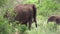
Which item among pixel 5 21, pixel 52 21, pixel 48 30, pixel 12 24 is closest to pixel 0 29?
pixel 5 21

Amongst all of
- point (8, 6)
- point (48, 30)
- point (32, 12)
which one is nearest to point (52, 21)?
point (32, 12)

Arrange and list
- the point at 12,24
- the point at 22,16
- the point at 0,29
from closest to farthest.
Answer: the point at 0,29 < the point at 12,24 < the point at 22,16

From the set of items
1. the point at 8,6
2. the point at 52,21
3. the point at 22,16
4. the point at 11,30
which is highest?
the point at 8,6

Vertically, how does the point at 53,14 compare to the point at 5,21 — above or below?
below

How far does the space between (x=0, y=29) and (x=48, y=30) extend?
13.4ft

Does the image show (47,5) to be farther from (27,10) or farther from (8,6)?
(8,6)

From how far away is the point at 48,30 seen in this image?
28.9 ft

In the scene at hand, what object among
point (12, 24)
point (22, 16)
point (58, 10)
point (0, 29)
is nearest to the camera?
point (0, 29)

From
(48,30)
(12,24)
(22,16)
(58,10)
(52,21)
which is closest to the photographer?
(12,24)

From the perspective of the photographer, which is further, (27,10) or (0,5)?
(27,10)

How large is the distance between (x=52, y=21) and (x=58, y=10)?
0.98 metres

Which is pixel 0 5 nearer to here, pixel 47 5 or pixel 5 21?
pixel 5 21

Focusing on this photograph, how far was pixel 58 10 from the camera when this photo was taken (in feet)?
41.2

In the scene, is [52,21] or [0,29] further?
[52,21]
